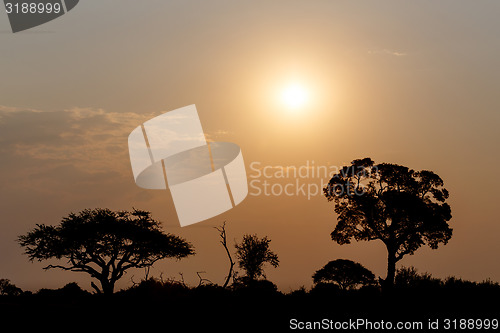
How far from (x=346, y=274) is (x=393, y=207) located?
3045 centimetres

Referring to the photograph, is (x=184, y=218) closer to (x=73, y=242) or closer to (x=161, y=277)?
(x=161, y=277)

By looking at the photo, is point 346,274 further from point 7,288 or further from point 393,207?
point 7,288

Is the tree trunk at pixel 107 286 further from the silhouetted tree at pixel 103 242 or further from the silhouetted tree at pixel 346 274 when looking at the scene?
the silhouetted tree at pixel 346 274

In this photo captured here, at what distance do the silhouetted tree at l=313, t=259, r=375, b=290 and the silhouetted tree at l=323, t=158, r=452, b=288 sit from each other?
2689 centimetres

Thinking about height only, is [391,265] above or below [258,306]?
above

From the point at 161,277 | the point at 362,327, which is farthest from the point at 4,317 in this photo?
the point at 362,327

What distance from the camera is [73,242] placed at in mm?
60750

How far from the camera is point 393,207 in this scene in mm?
52156

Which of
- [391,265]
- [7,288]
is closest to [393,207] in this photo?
[391,265]

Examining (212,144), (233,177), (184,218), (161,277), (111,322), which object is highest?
(212,144)

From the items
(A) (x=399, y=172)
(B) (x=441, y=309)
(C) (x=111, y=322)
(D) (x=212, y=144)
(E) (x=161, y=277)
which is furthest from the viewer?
(A) (x=399, y=172)

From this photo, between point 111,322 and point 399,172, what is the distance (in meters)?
37.7

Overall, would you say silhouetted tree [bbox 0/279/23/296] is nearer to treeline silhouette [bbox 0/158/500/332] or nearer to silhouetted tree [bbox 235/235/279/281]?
treeline silhouette [bbox 0/158/500/332]

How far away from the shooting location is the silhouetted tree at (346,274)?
261 feet
